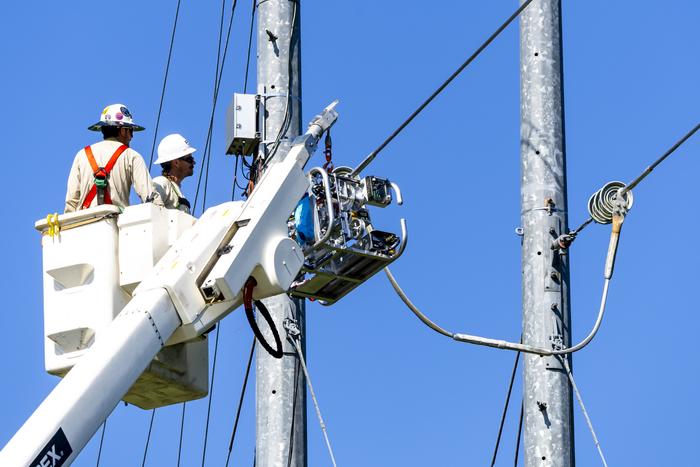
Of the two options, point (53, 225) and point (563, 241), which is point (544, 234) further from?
point (53, 225)

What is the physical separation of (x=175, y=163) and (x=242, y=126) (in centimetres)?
165

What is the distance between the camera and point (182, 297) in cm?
1434

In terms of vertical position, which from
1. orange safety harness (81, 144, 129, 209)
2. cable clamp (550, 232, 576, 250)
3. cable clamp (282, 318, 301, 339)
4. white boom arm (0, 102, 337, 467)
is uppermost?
cable clamp (550, 232, 576, 250)

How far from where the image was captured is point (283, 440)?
58.1ft

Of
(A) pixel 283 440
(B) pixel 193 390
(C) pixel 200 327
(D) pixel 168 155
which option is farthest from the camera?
(A) pixel 283 440

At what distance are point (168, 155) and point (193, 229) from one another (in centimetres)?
163

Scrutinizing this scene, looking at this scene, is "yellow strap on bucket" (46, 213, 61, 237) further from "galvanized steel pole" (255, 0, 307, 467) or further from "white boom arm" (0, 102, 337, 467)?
"galvanized steel pole" (255, 0, 307, 467)

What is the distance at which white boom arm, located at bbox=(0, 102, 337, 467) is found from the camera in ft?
43.3

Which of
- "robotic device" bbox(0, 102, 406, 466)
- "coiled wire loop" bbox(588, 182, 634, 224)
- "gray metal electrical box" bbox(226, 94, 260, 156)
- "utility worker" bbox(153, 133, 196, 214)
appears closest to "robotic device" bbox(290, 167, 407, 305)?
"robotic device" bbox(0, 102, 406, 466)

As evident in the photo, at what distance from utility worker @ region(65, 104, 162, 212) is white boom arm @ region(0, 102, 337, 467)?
77 centimetres

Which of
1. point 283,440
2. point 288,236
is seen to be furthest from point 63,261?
point 283,440

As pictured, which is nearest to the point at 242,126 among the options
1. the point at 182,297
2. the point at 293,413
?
the point at 293,413

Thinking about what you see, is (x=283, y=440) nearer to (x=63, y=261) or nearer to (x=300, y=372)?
(x=300, y=372)

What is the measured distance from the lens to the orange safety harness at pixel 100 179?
50.8 ft
